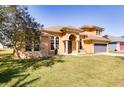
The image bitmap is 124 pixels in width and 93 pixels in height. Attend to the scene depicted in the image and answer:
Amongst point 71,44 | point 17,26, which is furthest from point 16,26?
point 71,44

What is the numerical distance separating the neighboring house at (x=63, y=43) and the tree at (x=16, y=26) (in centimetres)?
258

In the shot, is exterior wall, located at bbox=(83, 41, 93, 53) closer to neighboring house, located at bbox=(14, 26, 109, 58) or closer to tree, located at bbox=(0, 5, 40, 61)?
neighboring house, located at bbox=(14, 26, 109, 58)

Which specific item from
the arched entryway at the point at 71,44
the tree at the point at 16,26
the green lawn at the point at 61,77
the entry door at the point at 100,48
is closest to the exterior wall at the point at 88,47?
the entry door at the point at 100,48

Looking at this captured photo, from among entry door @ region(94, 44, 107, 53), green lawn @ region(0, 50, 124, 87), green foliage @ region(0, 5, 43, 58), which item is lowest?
green lawn @ region(0, 50, 124, 87)

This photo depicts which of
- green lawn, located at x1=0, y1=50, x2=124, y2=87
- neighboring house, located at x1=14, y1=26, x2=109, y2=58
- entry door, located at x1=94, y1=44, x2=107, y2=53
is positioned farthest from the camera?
entry door, located at x1=94, y1=44, x2=107, y2=53

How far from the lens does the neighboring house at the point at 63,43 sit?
22.8m

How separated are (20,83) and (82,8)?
46.9 ft

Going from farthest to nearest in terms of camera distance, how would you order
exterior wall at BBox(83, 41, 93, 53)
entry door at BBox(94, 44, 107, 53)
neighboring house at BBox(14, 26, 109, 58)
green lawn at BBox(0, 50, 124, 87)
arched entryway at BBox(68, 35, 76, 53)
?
entry door at BBox(94, 44, 107, 53) → exterior wall at BBox(83, 41, 93, 53) → arched entryway at BBox(68, 35, 76, 53) → neighboring house at BBox(14, 26, 109, 58) → green lawn at BBox(0, 50, 124, 87)

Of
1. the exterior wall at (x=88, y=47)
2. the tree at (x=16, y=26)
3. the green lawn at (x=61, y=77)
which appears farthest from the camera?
the exterior wall at (x=88, y=47)

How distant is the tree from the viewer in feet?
51.1

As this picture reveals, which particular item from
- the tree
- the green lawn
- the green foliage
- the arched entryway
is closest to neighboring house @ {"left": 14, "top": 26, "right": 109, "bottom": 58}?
the arched entryway

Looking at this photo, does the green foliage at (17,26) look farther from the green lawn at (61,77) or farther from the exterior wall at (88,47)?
the exterior wall at (88,47)

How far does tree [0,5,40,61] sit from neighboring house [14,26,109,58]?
2582mm
